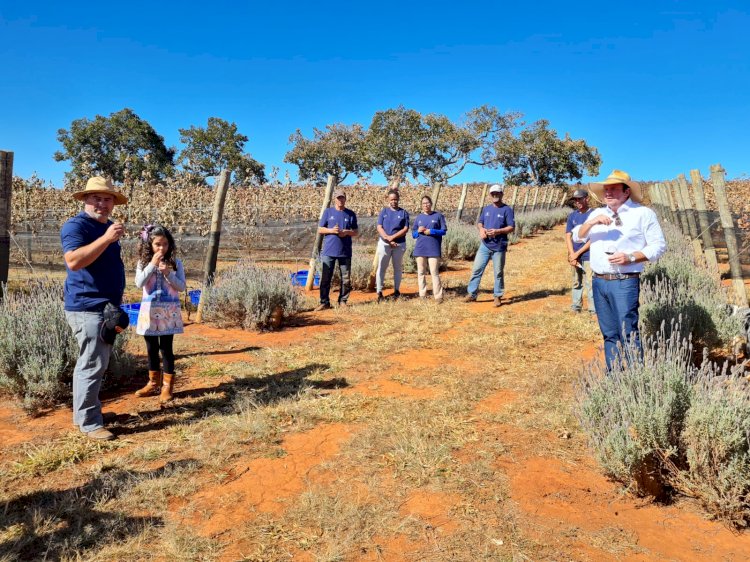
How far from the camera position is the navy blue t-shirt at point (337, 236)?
25.6 ft

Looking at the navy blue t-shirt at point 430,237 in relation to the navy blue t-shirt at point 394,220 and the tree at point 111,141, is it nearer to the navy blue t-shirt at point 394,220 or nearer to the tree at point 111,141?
the navy blue t-shirt at point 394,220

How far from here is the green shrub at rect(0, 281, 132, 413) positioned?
4145 millimetres

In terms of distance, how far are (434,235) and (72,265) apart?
5.67 meters

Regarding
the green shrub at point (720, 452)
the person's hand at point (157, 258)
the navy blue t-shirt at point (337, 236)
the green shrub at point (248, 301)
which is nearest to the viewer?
the green shrub at point (720, 452)

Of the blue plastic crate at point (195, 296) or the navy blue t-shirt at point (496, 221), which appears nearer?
the navy blue t-shirt at point (496, 221)

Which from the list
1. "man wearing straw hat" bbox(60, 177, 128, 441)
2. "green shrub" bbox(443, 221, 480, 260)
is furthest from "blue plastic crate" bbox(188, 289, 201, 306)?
"green shrub" bbox(443, 221, 480, 260)

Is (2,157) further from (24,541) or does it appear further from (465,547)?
(465,547)

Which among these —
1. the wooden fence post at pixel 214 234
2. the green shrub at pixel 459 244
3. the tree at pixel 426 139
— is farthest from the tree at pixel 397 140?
the wooden fence post at pixel 214 234

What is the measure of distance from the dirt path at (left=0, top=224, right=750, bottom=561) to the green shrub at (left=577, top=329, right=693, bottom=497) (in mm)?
180

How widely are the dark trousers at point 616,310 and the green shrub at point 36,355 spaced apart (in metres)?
4.47

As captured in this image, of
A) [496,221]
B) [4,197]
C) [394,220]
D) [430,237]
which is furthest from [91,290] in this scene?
[496,221]

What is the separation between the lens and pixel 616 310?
153 inches

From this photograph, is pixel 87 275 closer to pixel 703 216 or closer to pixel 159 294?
pixel 159 294

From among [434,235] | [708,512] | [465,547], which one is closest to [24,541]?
[465,547]
